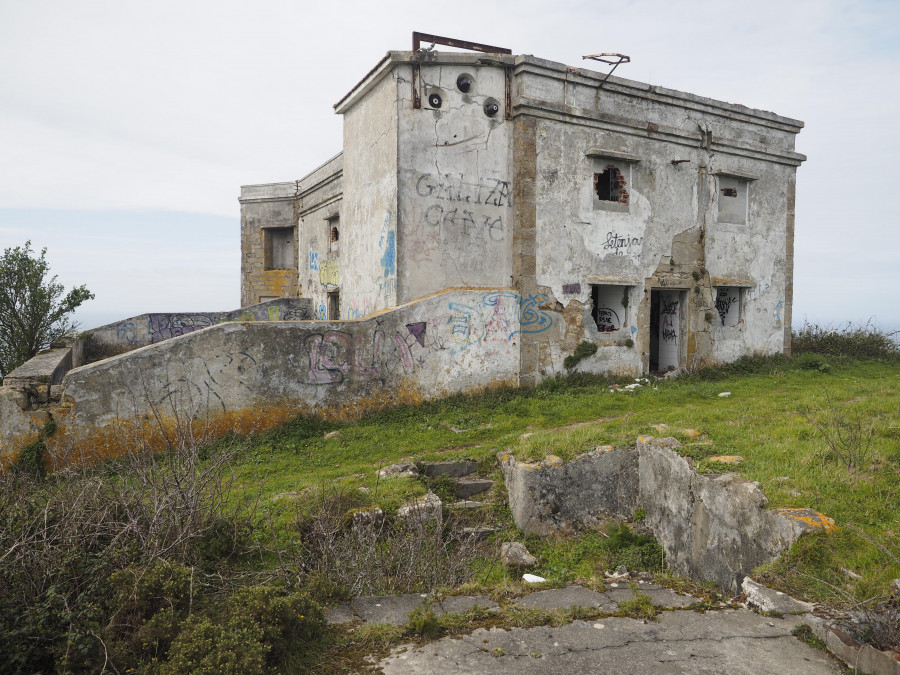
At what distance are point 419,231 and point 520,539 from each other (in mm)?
6275

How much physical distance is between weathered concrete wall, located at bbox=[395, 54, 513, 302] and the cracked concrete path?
803 centimetres

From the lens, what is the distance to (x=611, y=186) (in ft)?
41.3

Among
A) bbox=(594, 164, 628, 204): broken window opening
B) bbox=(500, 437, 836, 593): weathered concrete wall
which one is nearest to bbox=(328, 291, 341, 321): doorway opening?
bbox=(594, 164, 628, 204): broken window opening

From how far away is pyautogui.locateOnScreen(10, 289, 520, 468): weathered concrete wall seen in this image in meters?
7.95

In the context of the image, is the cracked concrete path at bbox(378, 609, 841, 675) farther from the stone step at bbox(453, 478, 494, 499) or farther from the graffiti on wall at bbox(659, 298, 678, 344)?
the graffiti on wall at bbox(659, 298, 678, 344)

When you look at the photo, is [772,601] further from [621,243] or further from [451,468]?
[621,243]

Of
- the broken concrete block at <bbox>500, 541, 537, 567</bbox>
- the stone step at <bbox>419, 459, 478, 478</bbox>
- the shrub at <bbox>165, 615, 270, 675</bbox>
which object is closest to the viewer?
the shrub at <bbox>165, 615, 270, 675</bbox>

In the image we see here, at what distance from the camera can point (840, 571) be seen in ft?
12.5

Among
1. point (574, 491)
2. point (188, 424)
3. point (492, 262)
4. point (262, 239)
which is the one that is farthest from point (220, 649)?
point (262, 239)

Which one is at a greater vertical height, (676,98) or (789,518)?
(676,98)

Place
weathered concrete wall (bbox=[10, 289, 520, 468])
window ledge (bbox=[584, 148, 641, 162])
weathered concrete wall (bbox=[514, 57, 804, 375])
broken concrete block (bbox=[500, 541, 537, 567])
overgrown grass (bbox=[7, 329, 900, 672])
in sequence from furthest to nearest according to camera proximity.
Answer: window ledge (bbox=[584, 148, 641, 162]), weathered concrete wall (bbox=[514, 57, 804, 375]), weathered concrete wall (bbox=[10, 289, 520, 468]), broken concrete block (bbox=[500, 541, 537, 567]), overgrown grass (bbox=[7, 329, 900, 672])

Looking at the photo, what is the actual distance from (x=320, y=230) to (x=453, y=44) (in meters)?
8.05

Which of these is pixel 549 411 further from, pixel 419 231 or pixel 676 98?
pixel 676 98

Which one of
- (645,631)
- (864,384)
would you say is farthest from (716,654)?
(864,384)
